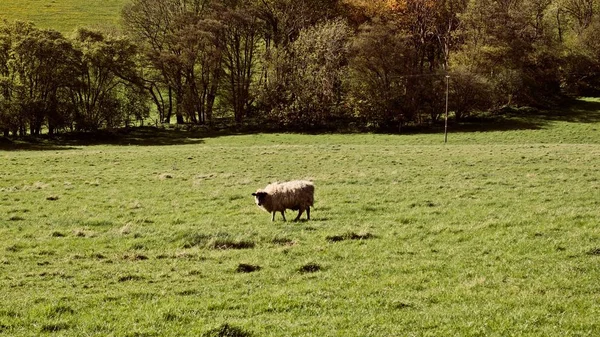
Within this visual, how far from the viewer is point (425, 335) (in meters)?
8.62

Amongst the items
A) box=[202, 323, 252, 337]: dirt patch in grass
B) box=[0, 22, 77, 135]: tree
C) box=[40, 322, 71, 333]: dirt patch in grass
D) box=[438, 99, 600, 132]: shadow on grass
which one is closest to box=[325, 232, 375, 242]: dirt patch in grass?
box=[202, 323, 252, 337]: dirt patch in grass

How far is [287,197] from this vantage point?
19.7 metres

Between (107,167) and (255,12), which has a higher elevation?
(255,12)

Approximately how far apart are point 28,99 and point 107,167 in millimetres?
31087

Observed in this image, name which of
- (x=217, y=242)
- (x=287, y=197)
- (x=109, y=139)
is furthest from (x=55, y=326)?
(x=109, y=139)

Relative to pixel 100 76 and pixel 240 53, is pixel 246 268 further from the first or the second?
pixel 240 53

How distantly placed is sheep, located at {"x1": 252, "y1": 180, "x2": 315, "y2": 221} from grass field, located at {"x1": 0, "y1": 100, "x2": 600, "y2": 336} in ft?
2.24

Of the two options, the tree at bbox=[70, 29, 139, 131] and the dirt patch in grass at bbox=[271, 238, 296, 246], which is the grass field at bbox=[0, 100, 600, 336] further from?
the tree at bbox=[70, 29, 139, 131]

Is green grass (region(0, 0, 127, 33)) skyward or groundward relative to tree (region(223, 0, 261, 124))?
skyward

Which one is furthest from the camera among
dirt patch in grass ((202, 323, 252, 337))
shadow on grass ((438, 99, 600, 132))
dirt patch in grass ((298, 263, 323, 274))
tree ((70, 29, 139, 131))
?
tree ((70, 29, 139, 131))

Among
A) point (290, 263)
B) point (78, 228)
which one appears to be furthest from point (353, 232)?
point (78, 228)

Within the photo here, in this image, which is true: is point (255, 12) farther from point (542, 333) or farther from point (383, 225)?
point (542, 333)

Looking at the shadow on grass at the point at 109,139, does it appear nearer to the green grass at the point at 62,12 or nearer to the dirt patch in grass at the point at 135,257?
the dirt patch in grass at the point at 135,257

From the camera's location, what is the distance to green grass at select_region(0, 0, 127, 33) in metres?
110
